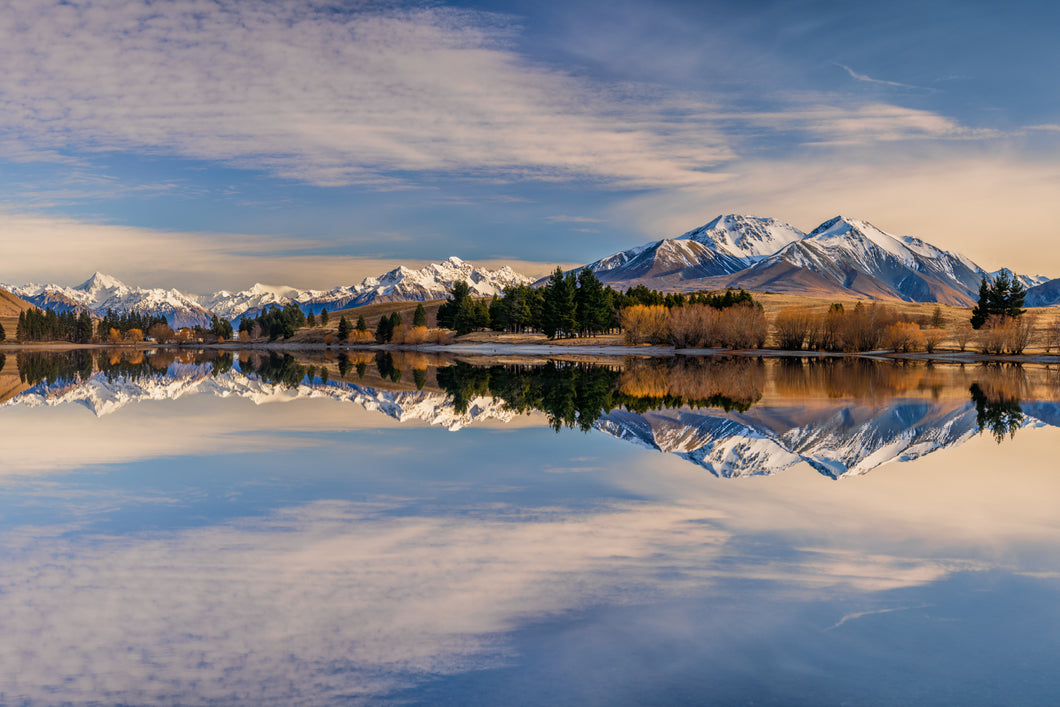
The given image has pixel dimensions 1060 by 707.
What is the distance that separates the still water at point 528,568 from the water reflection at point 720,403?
54 cm

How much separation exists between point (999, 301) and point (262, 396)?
129 m

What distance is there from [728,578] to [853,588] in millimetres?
1829

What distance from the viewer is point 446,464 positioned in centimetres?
2197

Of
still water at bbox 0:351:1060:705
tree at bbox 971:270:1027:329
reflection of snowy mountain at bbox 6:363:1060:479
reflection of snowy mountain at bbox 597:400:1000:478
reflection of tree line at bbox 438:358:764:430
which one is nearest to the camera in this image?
still water at bbox 0:351:1060:705

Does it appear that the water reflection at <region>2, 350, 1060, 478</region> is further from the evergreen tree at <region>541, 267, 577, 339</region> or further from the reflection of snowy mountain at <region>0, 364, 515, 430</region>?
the evergreen tree at <region>541, 267, 577, 339</region>

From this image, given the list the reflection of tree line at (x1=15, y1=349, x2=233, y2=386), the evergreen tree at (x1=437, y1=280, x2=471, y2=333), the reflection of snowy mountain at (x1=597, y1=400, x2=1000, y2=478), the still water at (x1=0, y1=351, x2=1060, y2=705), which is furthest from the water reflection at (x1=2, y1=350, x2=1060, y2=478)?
the evergreen tree at (x1=437, y1=280, x2=471, y2=333)

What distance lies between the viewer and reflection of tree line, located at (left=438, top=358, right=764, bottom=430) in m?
37.4

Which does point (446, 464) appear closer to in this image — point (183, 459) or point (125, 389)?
point (183, 459)

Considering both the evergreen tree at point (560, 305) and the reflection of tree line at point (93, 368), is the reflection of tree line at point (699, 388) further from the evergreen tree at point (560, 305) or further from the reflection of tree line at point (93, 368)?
the evergreen tree at point (560, 305)

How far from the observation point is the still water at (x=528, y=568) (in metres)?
8.62

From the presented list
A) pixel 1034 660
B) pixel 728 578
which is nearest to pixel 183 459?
pixel 728 578

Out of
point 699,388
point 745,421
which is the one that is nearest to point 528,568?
point 745,421

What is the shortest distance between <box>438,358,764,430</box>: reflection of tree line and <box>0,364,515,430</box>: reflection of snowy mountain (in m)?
1.66

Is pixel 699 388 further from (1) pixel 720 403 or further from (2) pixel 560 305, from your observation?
(2) pixel 560 305
